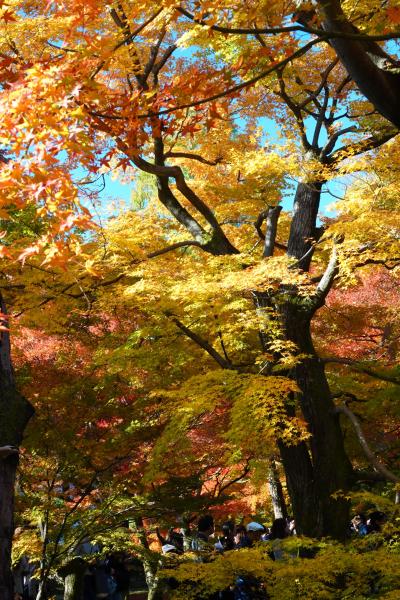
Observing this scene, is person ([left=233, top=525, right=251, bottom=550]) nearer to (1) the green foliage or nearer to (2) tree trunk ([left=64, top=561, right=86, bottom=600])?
(2) tree trunk ([left=64, top=561, right=86, bottom=600])

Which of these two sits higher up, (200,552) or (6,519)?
(6,519)

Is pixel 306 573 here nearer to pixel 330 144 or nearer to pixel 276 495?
pixel 330 144

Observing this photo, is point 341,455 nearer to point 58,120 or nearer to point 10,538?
point 10,538

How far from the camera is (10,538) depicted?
193 inches

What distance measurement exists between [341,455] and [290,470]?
71 centimetres

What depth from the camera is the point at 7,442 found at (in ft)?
16.5

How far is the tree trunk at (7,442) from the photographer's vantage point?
4773 mm

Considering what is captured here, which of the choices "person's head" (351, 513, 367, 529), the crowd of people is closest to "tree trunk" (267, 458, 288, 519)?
"person's head" (351, 513, 367, 529)

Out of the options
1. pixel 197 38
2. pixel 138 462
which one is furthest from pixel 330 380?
pixel 197 38

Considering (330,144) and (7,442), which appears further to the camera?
(330,144)

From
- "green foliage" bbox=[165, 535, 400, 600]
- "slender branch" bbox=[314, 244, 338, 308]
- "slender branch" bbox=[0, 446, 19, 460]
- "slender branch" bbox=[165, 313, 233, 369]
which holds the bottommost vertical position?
"green foliage" bbox=[165, 535, 400, 600]

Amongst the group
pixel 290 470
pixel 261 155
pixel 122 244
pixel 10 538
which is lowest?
pixel 10 538

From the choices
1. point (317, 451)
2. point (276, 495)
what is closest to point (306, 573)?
point (317, 451)

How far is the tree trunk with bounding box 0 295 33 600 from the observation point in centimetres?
477
